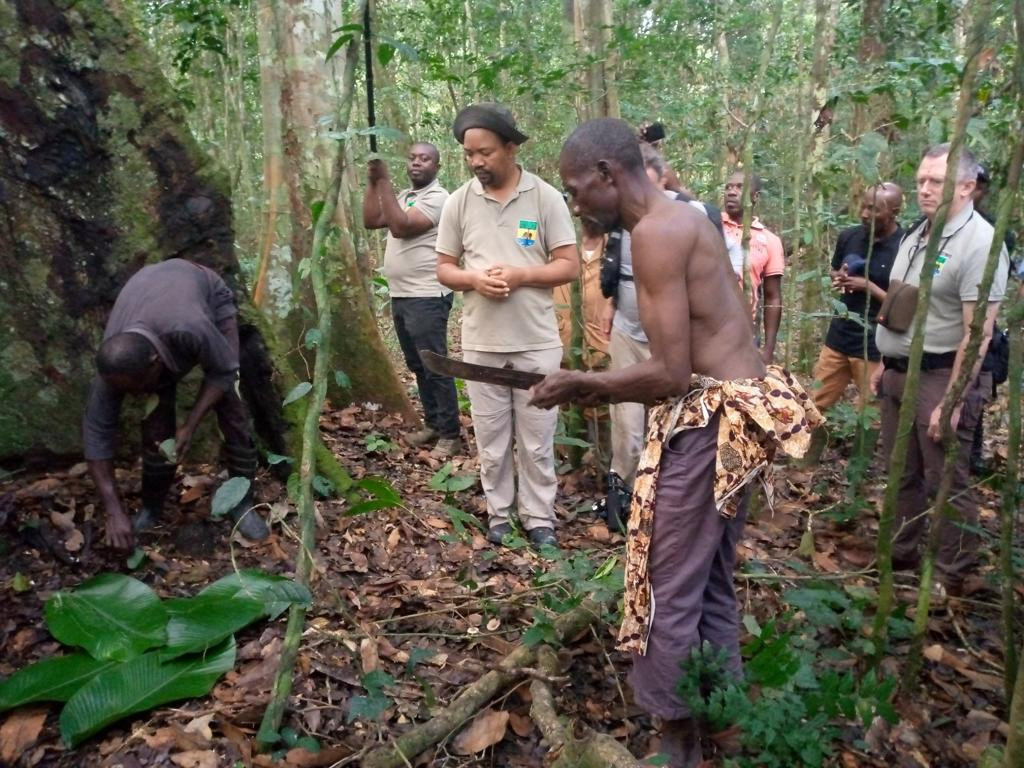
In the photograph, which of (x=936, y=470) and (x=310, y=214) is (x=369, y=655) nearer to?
(x=936, y=470)

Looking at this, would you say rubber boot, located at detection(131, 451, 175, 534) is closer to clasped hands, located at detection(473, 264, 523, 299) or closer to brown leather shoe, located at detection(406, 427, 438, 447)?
clasped hands, located at detection(473, 264, 523, 299)

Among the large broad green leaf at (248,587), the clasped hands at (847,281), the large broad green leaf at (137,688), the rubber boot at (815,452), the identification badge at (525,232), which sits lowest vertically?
the rubber boot at (815,452)

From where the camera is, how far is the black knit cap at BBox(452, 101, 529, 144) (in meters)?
3.87

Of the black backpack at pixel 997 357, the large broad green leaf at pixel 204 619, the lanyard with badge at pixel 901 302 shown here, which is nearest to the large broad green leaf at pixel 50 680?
the large broad green leaf at pixel 204 619

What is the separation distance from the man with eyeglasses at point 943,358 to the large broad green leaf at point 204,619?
266cm

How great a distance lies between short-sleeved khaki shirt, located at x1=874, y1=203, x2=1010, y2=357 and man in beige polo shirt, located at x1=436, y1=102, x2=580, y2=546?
5.51 feet

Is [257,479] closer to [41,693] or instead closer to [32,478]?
[32,478]

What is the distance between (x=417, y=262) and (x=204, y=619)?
298 cm

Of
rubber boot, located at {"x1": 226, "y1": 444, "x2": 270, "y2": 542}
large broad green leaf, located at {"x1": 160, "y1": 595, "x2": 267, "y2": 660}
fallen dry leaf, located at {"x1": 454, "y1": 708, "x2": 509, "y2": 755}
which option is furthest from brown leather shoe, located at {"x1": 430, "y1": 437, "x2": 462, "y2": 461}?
→ fallen dry leaf, located at {"x1": 454, "y1": 708, "x2": 509, "y2": 755}

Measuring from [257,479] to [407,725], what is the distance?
1886 millimetres

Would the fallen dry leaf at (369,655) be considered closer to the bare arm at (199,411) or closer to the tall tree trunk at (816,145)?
the bare arm at (199,411)

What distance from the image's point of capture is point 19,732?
8.52ft

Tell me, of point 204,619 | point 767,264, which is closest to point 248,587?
point 204,619

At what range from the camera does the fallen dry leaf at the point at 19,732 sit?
2.54 meters
